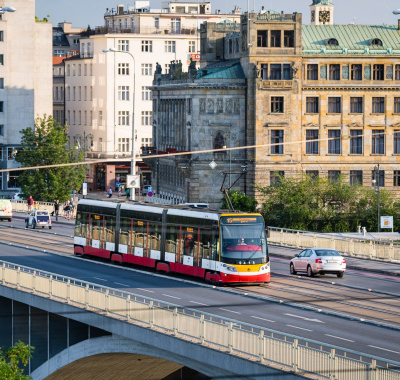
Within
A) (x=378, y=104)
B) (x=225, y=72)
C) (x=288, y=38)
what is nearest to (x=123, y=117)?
(x=225, y=72)

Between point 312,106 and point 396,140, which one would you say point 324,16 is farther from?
point 312,106

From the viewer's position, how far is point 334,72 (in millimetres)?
100375

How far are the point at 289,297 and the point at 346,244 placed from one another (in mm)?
19697

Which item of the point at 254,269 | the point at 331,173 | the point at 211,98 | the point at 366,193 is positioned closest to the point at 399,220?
the point at 366,193

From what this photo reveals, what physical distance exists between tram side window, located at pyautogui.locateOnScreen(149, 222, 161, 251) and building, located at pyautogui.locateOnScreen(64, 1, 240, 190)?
9308 cm

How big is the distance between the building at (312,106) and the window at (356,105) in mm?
87

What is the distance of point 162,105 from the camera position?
114062mm

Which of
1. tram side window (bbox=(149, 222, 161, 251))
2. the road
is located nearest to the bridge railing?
the road

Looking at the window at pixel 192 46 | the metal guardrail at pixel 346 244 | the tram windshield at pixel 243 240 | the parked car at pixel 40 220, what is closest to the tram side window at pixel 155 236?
the tram windshield at pixel 243 240

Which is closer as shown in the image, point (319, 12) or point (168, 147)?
point (168, 147)

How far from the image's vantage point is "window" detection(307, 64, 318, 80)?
100m

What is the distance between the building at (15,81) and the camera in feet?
452

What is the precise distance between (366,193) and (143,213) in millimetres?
38442

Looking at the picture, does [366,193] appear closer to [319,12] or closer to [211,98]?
[211,98]
